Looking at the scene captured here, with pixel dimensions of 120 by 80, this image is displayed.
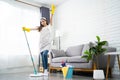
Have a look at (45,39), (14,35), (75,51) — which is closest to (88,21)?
(75,51)

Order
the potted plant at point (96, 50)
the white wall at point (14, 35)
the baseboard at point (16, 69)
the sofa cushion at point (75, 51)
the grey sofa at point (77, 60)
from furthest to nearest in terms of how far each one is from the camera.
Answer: the white wall at point (14, 35) < the baseboard at point (16, 69) < the sofa cushion at point (75, 51) < the grey sofa at point (77, 60) < the potted plant at point (96, 50)

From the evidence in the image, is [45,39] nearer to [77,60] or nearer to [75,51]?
[77,60]

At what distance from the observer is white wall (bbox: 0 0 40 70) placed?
443cm

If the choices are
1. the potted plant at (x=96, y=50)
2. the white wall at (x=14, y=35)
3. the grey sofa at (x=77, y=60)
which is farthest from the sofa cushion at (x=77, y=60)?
the white wall at (x=14, y=35)

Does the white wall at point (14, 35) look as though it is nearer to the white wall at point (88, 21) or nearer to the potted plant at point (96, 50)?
the white wall at point (88, 21)

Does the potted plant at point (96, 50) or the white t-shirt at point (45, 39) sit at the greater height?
the white t-shirt at point (45, 39)

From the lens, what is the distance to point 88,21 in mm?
4375

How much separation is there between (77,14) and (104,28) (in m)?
1.29

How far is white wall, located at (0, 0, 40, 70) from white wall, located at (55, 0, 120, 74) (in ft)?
3.65

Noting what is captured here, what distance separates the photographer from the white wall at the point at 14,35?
4430mm

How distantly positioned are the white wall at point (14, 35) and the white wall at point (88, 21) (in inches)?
43.8

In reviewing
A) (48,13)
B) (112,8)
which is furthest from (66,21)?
(112,8)

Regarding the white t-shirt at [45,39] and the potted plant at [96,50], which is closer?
the potted plant at [96,50]

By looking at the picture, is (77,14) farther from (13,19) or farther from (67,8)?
(13,19)
